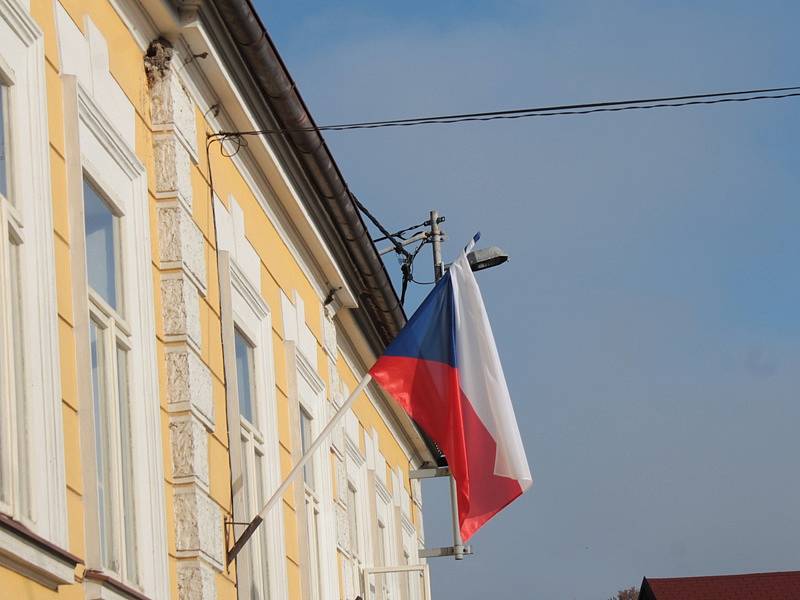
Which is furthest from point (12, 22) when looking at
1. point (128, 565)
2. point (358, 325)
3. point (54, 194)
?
point (358, 325)

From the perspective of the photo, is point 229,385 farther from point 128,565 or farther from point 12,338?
point 12,338

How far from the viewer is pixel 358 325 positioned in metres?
16.0

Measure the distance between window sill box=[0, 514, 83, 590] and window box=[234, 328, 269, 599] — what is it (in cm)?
369

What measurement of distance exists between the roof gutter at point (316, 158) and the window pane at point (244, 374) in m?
1.70

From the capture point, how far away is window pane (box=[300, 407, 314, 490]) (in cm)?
1297

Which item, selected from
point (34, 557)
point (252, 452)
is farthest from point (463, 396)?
point (34, 557)

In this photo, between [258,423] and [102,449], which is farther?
[258,423]

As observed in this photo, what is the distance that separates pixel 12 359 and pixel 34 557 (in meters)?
0.85

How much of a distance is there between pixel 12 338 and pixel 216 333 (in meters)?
3.19

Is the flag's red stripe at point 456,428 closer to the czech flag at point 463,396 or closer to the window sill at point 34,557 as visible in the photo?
the czech flag at point 463,396

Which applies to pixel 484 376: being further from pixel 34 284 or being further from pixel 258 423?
pixel 34 284

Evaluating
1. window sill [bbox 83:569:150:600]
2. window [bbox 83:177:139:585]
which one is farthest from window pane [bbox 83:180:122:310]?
window sill [bbox 83:569:150:600]

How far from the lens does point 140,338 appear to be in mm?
8562

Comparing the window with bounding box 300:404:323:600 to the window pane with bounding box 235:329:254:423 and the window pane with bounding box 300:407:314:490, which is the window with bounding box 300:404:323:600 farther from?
the window pane with bounding box 235:329:254:423
